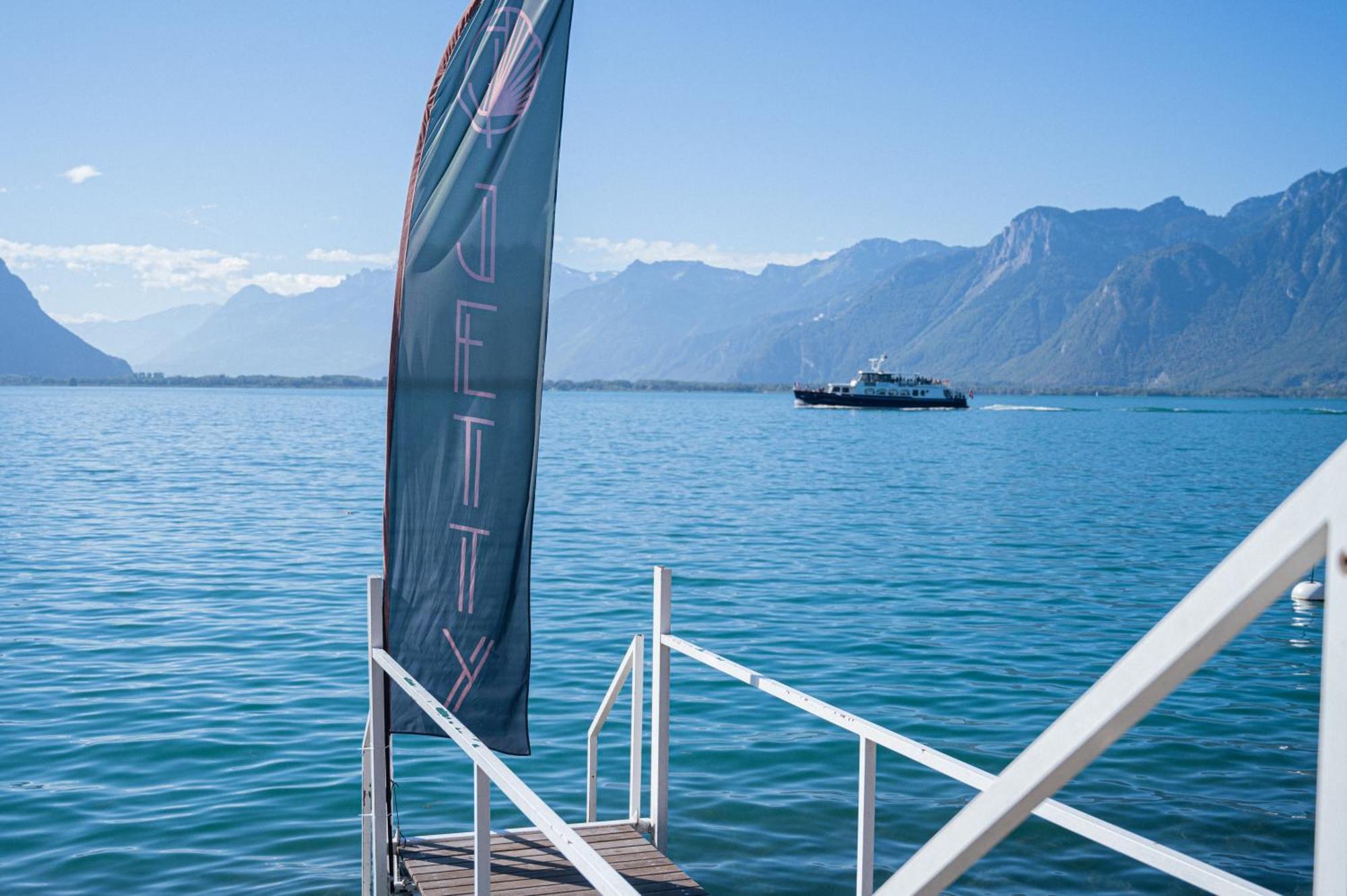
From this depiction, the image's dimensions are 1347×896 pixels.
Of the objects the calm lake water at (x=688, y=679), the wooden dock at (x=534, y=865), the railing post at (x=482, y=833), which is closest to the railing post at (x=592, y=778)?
the wooden dock at (x=534, y=865)

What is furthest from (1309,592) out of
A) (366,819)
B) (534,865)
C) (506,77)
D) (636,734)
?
(506,77)

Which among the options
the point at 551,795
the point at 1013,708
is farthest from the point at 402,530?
the point at 1013,708

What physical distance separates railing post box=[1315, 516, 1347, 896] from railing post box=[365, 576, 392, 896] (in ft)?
16.1

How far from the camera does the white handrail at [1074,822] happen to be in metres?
3.17

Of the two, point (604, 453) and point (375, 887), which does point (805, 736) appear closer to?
point (375, 887)

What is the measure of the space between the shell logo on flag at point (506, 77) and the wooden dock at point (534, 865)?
3.69 meters

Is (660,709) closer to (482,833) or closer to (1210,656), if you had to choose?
(482,833)

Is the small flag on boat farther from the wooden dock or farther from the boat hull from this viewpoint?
the boat hull

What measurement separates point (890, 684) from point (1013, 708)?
4.89 feet

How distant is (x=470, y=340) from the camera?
604 centimetres

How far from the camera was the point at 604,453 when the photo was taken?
195ft

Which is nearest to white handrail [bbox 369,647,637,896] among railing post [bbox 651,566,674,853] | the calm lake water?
railing post [bbox 651,566,674,853]

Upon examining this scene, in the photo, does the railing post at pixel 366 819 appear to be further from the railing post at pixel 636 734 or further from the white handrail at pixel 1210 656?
the white handrail at pixel 1210 656

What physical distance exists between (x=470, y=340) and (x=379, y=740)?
202cm
